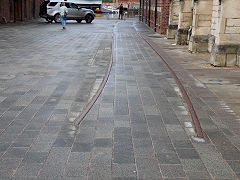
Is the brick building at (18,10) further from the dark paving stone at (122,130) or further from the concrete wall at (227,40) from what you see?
the dark paving stone at (122,130)

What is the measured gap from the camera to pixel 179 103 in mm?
6227

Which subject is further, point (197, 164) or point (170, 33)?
point (170, 33)

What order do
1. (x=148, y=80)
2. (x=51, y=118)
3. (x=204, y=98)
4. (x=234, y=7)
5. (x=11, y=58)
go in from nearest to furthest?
(x=51, y=118) < (x=204, y=98) < (x=148, y=80) < (x=234, y=7) < (x=11, y=58)

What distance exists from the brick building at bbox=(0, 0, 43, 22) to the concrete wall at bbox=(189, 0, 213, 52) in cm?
2101

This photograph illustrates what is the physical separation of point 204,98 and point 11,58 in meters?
7.03

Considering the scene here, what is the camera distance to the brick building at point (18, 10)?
3018 cm

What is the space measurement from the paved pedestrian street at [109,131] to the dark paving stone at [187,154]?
12mm

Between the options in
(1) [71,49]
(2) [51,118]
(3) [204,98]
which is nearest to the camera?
(2) [51,118]

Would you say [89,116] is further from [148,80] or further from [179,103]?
[148,80]

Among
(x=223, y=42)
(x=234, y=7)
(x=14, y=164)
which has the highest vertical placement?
(x=234, y=7)

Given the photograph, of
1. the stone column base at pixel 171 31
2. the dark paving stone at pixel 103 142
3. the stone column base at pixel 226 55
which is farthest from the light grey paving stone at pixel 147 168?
the stone column base at pixel 171 31

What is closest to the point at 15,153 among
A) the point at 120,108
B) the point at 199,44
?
the point at 120,108

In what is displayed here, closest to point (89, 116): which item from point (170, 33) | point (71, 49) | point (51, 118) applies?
point (51, 118)

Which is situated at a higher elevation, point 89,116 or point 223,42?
point 223,42
